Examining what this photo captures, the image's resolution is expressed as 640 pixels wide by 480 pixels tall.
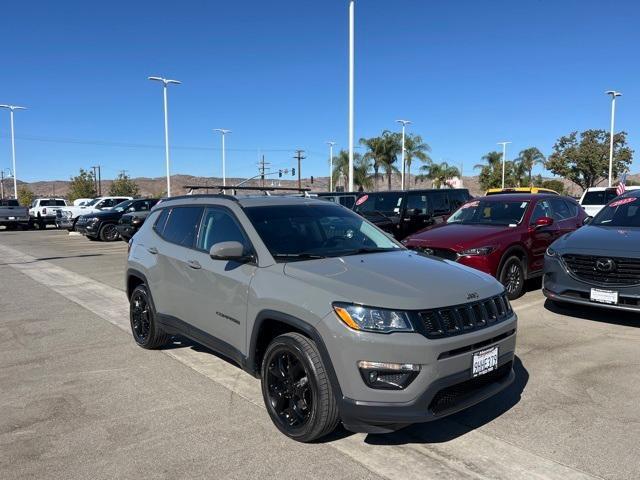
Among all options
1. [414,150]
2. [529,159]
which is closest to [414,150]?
[414,150]

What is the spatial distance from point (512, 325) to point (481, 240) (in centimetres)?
421

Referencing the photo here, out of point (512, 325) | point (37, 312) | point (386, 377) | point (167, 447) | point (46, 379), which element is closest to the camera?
point (386, 377)

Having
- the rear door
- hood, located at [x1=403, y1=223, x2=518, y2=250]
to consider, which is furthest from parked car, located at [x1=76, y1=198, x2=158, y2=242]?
the rear door

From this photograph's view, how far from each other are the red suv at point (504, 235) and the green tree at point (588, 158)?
43026 millimetres

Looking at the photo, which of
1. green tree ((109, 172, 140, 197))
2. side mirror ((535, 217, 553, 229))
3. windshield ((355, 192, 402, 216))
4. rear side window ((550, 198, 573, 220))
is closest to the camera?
side mirror ((535, 217, 553, 229))

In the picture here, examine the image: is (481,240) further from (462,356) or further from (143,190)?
(143,190)

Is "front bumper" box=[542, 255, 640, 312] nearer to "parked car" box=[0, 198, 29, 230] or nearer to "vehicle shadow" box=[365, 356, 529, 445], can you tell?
"vehicle shadow" box=[365, 356, 529, 445]

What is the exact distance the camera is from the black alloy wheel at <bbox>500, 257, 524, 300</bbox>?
799 centimetres

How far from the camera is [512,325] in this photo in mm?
3812

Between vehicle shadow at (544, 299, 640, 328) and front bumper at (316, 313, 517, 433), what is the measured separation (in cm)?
420

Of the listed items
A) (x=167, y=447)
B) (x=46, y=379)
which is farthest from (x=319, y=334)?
(x=46, y=379)

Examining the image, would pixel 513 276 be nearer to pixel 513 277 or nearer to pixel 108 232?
pixel 513 277

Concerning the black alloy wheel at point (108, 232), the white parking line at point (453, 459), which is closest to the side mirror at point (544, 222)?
the white parking line at point (453, 459)

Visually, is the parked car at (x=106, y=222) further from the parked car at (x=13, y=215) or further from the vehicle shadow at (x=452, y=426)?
the vehicle shadow at (x=452, y=426)
